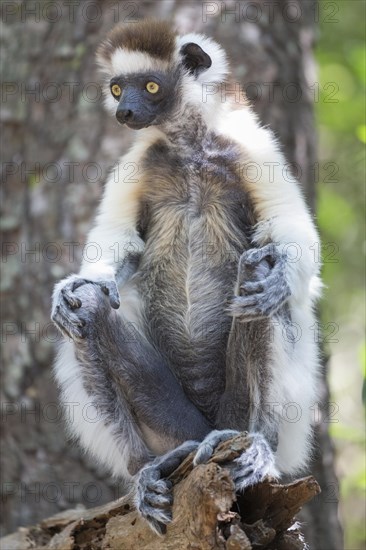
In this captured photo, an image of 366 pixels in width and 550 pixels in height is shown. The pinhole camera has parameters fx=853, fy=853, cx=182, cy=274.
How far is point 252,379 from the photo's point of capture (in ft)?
19.2

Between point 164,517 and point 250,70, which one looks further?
point 250,70

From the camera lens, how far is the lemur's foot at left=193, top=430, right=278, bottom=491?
5.19m

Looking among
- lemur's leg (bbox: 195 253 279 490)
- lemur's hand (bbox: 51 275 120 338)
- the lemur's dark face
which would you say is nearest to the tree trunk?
the lemur's dark face

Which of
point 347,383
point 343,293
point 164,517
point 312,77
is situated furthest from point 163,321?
point 347,383

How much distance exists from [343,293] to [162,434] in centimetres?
626

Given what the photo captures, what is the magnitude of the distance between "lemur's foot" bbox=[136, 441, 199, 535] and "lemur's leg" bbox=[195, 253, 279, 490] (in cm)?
34

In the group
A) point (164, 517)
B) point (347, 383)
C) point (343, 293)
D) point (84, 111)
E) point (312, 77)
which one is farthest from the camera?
point (347, 383)

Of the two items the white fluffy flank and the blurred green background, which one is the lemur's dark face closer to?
the white fluffy flank

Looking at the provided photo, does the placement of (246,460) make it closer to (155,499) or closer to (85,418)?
(155,499)

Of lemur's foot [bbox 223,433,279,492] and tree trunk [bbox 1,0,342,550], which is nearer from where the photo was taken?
lemur's foot [bbox 223,433,279,492]

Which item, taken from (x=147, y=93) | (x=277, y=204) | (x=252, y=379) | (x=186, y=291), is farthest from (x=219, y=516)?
(x=147, y=93)

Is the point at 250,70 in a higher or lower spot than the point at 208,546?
higher

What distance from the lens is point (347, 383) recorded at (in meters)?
Answer: 12.9

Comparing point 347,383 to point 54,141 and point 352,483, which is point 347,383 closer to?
point 352,483
